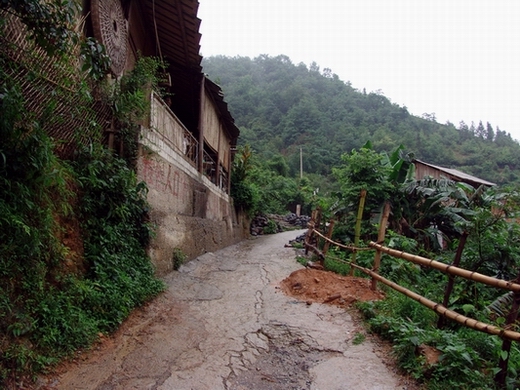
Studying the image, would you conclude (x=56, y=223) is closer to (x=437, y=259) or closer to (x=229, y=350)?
(x=229, y=350)

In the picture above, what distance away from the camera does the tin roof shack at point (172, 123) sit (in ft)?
18.5

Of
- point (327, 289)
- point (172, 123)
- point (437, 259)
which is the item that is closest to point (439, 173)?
point (437, 259)

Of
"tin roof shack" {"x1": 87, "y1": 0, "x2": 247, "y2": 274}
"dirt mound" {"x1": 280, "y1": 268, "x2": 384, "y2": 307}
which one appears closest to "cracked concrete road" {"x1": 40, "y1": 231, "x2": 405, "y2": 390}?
"dirt mound" {"x1": 280, "y1": 268, "x2": 384, "y2": 307}

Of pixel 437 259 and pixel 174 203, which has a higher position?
pixel 174 203

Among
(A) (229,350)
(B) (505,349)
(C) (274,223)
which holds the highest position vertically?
(B) (505,349)

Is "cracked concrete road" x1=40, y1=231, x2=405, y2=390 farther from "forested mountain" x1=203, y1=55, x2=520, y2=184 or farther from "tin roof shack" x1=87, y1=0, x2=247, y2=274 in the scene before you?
"forested mountain" x1=203, y1=55, x2=520, y2=184

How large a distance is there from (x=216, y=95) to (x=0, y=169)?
8.08 m

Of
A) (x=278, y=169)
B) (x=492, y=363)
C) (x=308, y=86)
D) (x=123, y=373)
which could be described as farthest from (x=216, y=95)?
(x=308, y=86)

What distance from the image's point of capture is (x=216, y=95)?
10.3m

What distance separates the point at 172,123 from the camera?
7184mm

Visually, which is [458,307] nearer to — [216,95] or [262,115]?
[216,95]

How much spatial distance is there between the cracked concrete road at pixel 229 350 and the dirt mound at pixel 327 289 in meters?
0.26

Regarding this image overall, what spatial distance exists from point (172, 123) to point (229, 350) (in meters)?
5.09

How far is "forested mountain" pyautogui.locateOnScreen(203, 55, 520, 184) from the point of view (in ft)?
138
